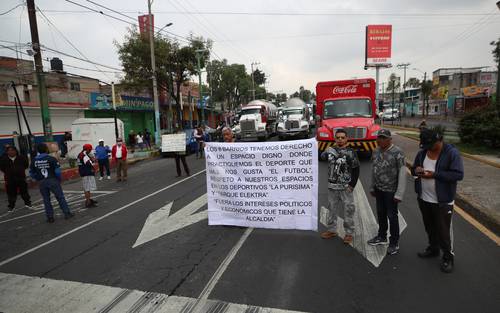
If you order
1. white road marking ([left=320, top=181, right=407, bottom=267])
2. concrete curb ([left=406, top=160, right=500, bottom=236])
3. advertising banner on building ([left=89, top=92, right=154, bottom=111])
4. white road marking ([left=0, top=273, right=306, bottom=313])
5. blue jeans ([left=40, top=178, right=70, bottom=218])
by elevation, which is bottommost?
white road marking ([left=0, top=273, right=306, bottom=313])

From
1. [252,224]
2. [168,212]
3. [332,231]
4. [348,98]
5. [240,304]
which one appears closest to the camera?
[240,304]

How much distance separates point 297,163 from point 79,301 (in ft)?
11.6

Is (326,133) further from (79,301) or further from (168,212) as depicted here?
(79,301)

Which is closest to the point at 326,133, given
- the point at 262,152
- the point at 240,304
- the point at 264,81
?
the point at 262,152

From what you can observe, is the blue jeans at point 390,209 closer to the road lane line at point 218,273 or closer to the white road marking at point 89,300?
the white road marking at point 89,300

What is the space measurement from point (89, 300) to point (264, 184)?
299 centimetres

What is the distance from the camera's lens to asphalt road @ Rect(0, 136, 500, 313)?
331cm

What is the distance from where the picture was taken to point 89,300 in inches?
139

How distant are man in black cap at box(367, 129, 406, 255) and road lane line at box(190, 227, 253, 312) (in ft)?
7.33

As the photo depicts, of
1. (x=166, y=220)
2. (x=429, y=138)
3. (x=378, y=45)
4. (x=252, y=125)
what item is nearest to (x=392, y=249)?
(x=429, y=138)

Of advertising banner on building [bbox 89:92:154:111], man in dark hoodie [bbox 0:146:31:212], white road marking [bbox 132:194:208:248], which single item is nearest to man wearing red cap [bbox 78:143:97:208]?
man in dark hoodie [bbox 0:146:31:212]

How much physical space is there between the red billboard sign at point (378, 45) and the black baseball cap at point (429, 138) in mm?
35001

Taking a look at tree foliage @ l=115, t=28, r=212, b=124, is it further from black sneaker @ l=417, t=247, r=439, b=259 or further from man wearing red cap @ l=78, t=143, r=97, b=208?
black sneaker @ l=417, t=247, r=439, b=259

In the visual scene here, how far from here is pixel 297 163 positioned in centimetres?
498
